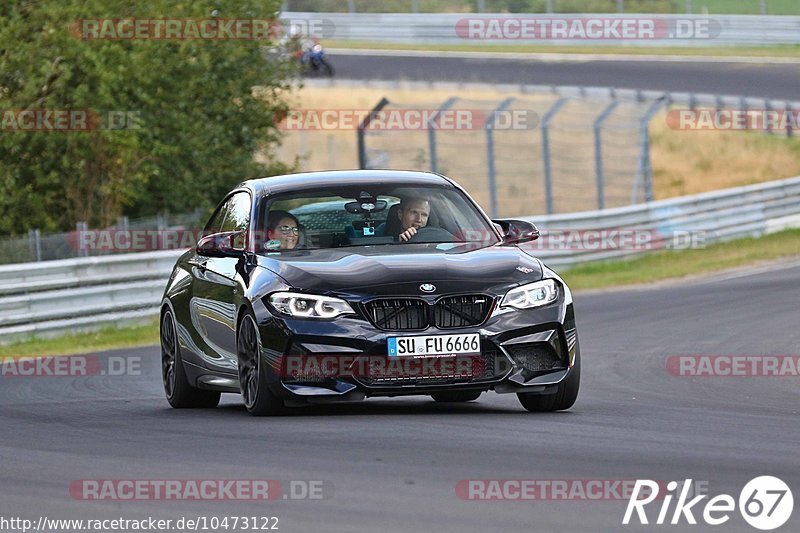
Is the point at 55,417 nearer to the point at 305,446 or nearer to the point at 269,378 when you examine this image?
the point at 269,378

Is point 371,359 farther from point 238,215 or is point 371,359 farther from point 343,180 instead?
point 238,215

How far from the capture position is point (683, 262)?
26.1 metres

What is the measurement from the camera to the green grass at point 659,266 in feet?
65.6

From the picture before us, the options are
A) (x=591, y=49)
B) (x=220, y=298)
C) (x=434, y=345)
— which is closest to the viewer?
(x=434, y=345)

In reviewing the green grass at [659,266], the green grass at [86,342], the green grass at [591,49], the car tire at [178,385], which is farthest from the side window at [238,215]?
the green grass at [591,49]

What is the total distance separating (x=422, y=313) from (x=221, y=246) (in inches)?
69.2

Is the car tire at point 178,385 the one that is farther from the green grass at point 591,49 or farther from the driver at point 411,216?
the green grass at point 591,49

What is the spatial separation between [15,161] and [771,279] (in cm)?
1079

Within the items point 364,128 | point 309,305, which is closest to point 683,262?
point 364,128

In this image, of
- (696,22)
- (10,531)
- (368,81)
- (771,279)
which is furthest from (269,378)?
(696,22)

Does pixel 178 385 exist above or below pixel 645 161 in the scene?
above

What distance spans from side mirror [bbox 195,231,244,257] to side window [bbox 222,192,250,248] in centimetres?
5

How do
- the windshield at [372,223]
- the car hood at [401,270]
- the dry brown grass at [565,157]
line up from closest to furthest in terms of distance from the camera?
the car hood at [401,270] → the windshield at [372,223] → the dry brown grass at [565,157]

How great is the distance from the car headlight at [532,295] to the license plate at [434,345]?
30cm
